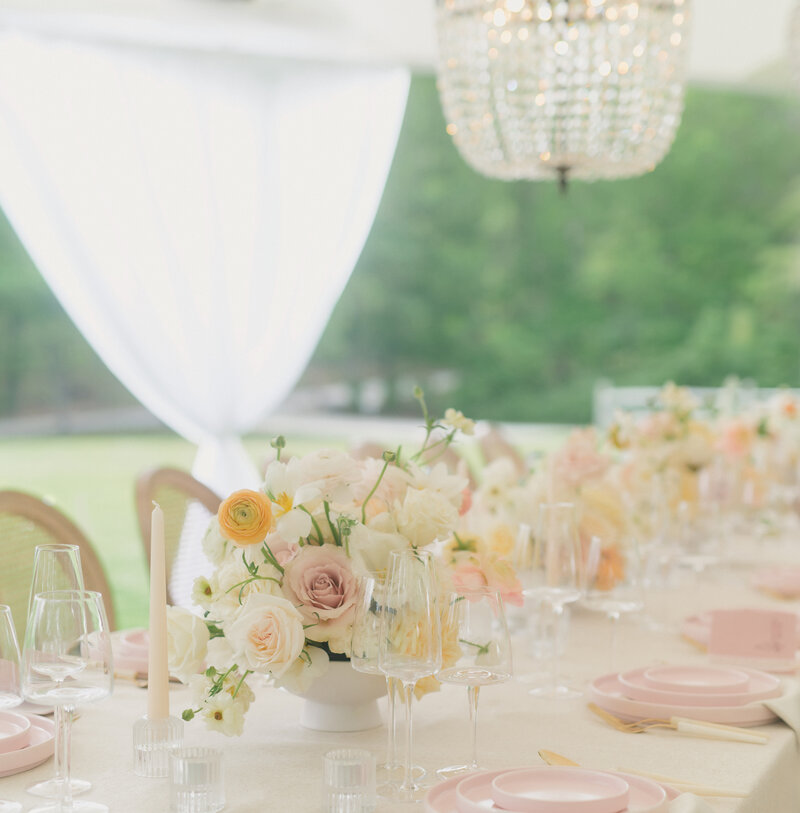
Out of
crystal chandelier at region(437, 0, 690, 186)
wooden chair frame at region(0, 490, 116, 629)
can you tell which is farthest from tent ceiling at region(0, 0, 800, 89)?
wooden chair frame at region(0, 490, 116, 629)

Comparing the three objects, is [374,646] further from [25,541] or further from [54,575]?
[25,541]

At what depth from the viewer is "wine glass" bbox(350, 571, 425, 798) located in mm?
1368

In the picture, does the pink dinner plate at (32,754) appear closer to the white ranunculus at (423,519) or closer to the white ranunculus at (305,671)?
the white ranunculus at (305,671)

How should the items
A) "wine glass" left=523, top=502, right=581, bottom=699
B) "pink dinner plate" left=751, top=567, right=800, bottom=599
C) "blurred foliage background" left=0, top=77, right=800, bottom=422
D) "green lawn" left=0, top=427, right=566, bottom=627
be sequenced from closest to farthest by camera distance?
"wine glass" left=523, top=502, right=581, bottom=699
"pink dinner plate" left=751, top=567, right=800, bottom=599
"green lawn" left=0, top=427, right=566, bottom=627
"blurred foliage background" left=0, top=77, right=800, bottom=422

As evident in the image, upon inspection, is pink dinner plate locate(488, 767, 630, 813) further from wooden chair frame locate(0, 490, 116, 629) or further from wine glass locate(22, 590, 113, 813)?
wooden chair frame locate(0, 490, 116, 629)

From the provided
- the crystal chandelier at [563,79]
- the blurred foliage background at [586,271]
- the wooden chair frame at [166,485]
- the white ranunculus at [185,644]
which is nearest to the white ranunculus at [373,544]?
the white ranunculus at [185,644]

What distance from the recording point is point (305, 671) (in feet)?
5.07

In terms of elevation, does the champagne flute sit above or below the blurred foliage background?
below

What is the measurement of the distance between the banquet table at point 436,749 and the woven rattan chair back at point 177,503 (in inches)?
37.3

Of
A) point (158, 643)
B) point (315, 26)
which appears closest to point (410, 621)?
point (158, 643)

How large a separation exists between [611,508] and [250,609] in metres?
1.12

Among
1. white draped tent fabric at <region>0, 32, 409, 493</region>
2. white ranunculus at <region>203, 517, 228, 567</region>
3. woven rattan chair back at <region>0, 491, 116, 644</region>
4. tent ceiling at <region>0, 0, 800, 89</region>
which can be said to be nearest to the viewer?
white ranunculus at <region>203, 517, 228, 567</region>

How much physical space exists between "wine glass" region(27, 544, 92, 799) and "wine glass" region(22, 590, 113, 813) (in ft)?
0.31

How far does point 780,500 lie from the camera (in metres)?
3.71
